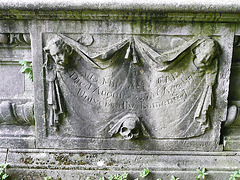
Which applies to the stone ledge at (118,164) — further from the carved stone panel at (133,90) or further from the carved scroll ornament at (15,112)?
the carved scroll ornament at (15,112)

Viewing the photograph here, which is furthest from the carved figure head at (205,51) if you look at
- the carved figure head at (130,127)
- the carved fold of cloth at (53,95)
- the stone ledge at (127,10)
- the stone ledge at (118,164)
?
the carved fold of cloth at (53,95)

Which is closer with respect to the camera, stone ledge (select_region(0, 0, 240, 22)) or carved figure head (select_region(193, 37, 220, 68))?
stone ledge (select_region(0, 0, 240, 22))

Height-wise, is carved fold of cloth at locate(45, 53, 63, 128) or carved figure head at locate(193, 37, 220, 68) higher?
carved figure head at locate(193, 37, 220, 68)

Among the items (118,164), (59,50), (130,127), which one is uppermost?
(59,50)

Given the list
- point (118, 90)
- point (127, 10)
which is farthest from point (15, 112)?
point (127, 10)

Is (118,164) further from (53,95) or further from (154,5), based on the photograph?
(154,5)

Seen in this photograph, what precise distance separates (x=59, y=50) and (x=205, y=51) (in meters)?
1.41

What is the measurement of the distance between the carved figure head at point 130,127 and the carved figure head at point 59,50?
0.87m

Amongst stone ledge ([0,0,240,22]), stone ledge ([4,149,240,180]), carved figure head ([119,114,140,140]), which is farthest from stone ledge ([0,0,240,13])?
stone ledge ([4,149,240,180])

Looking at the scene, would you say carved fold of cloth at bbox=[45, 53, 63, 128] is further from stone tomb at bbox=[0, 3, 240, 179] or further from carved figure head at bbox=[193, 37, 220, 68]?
carved figure head at bbox=[193, 37, 220, 68]

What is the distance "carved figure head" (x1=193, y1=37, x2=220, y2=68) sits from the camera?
212 centimetres

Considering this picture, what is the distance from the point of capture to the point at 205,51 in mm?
2129

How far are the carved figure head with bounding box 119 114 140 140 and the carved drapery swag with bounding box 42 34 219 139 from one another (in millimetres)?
28

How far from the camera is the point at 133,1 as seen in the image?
1982 millimetres
